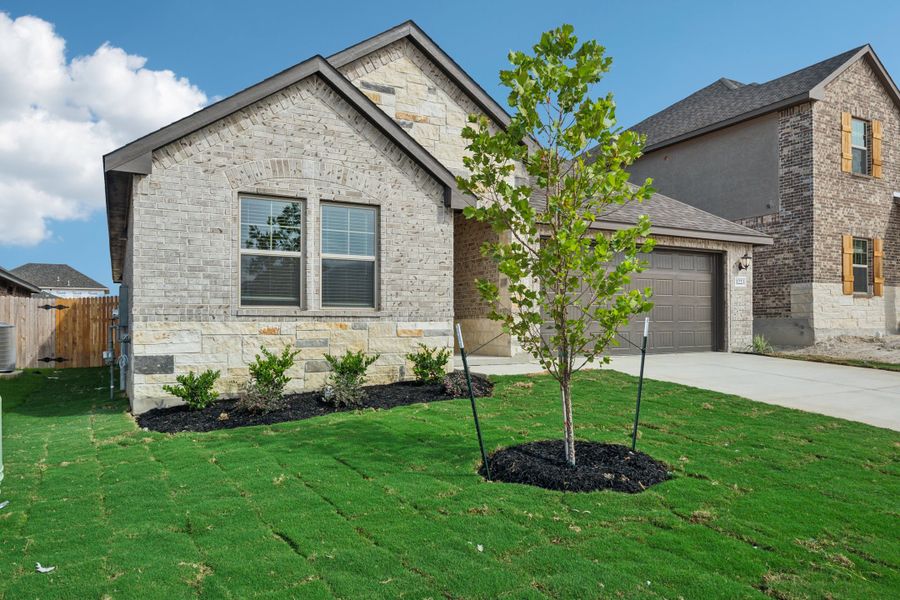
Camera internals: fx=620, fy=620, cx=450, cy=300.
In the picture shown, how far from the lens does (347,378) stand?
885cm

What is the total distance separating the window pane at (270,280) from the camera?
907 cm

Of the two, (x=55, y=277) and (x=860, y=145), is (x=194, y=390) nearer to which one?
(x=860, y=145)

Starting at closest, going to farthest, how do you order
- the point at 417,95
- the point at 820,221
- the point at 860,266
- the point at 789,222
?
the point at 417,95, the point at 820,221, the point at 789,222, the point at 860,266

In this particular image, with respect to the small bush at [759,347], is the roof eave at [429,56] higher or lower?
higher

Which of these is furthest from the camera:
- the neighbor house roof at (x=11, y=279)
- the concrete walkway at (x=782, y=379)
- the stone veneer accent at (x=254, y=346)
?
the neighbor house roof at (x=11, y=279)

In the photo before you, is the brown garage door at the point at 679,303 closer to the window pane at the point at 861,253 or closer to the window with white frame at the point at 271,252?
the window pane at the point at 861,253

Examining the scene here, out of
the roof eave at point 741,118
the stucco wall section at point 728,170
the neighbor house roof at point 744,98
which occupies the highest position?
the neighbor house roof at point 744,98

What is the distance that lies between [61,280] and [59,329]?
34303mm

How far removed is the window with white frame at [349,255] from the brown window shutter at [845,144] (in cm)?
1494

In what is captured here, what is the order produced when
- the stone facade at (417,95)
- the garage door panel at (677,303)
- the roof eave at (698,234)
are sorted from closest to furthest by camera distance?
the stone facade at (417,95), the roof eave at (698,234), the garage door panel at (677,303)

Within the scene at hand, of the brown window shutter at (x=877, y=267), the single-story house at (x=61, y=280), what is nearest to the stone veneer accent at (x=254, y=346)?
the brown window shutter at (x=877, y=267)

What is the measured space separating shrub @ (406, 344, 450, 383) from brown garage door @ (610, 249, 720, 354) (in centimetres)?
588

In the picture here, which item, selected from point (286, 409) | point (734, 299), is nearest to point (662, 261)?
point (734, 299)

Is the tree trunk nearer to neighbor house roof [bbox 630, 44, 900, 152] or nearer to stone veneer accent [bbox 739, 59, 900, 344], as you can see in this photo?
neighbor house roof [bbox 630, 44, 900, 152]
